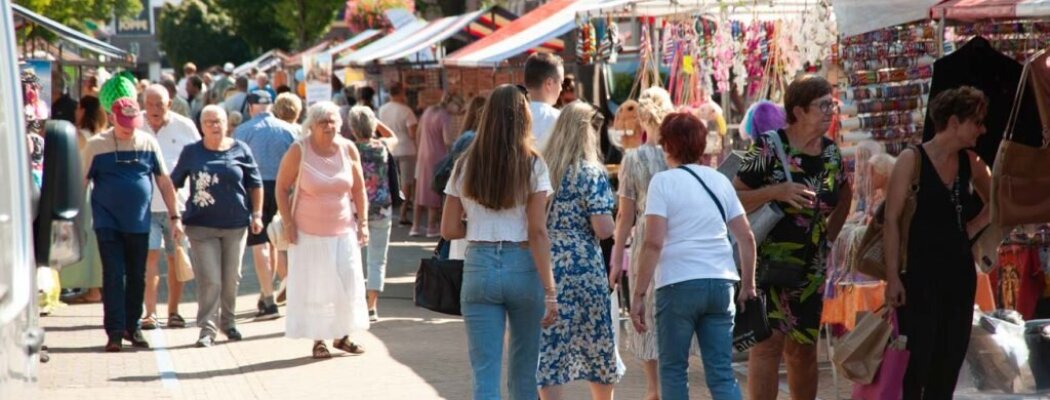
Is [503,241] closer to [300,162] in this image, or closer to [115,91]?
[300,162]

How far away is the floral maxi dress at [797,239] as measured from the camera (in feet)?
25.6

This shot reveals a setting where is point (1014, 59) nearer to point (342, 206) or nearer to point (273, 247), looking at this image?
point (342, 206)

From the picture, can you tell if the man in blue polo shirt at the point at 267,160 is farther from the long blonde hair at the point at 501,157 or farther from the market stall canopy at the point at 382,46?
the market stall canopy at the point at 382,46

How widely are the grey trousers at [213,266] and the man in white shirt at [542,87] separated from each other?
12.6 feet

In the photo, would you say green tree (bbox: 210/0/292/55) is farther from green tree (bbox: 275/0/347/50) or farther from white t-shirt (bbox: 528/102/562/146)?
white t-shirt (bbox: 528/102/562/146)

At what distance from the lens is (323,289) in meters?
11.3

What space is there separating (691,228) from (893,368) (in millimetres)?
1167

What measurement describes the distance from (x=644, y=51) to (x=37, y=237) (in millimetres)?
9562

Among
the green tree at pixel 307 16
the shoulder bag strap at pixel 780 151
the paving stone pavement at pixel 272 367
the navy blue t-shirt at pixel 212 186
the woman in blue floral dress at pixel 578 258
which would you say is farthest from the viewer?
the green tree at pixel 307 16

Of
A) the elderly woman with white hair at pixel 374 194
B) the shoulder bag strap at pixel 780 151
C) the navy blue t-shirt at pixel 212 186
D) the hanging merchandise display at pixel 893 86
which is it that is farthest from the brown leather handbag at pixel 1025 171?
the elderly woman with white hair at pixel 374 194

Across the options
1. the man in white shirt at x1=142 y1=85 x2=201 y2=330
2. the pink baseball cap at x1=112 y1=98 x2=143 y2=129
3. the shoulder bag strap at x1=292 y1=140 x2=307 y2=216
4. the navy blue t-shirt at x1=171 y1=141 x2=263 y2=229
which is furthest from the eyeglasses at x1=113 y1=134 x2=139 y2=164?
the shoulder bag strap at x1=292 y1=140 x2=307 y2=216

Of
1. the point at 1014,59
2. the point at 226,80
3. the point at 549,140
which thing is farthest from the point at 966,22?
the point at 226,80

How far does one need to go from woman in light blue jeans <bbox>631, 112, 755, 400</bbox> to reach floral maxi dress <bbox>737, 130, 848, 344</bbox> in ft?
1.68

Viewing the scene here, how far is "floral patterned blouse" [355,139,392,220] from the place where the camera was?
13727 millimetres
